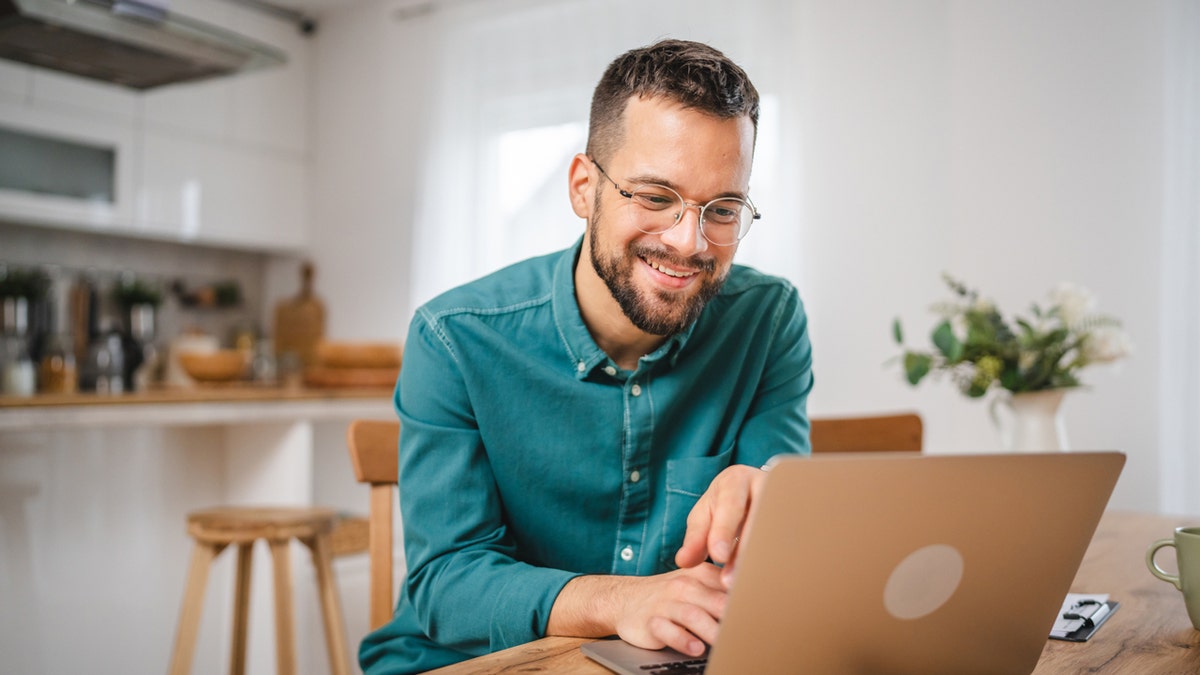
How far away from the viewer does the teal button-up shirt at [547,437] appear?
1125 mm

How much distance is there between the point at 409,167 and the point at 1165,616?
13.0 feet

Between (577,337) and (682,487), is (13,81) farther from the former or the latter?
(682,487)

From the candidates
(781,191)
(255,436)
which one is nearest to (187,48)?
(255,436)

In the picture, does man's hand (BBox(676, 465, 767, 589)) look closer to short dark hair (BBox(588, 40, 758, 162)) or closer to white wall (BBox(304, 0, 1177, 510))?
short dark hair (BBox(588, 40, 758, 162))

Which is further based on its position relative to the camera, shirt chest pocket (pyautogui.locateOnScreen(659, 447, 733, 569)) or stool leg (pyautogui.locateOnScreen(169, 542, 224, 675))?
stool leg (pyautogui.locateOnScreen(169, 542, 224, 675))

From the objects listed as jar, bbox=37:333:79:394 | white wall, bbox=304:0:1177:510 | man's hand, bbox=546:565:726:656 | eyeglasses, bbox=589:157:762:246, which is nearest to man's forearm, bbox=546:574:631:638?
man's hand, bbox=546:565:726:656

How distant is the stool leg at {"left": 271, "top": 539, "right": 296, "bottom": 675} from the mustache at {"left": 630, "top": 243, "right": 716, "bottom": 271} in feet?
4.51

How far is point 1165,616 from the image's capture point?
963 mm

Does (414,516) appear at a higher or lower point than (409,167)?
lower

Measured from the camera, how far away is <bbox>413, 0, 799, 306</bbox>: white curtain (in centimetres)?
349

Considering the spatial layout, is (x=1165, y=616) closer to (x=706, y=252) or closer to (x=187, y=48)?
(x=706, y=252)

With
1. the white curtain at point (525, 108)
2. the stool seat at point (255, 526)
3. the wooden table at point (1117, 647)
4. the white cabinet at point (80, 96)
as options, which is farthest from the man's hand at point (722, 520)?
the white cabinet at point (80, 96)

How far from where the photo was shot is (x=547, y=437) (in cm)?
120

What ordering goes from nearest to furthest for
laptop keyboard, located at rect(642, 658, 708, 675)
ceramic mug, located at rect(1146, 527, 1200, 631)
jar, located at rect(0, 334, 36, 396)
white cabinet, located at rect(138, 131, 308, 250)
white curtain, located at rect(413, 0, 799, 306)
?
laptop keyboard, located at rect(642, 658, 708, 675) < ceramic mug, located at rect(1146, 527, 1200, 631) < jar, located at rect(0, 334, 36, 396) < white curtain, located at rect(413, 0, 799, 306) < white cabinet, located at rect(138, 131, 308, 250)
